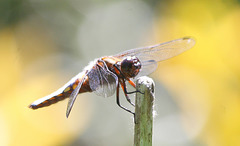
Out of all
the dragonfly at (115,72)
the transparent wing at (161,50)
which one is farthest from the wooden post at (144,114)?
the transparent wing at (161,50)

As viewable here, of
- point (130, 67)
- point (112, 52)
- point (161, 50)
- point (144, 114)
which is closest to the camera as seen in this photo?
point (144, 114)

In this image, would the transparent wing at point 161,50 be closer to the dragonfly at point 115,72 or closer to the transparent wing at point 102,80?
the dragonfly at point 115,72

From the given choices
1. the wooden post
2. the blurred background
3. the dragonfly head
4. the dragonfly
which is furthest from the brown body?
the blurred background

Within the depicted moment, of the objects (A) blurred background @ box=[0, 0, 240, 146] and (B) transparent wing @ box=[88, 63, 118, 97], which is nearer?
(B) transparent wing @ box=[88, 63, 118, 97]

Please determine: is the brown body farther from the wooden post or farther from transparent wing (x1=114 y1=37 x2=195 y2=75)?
the wooden post

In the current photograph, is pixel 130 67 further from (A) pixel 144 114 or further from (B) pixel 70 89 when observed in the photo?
(A) pixel 144 114

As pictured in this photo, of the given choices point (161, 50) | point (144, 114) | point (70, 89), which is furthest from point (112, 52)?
point (144, 114)

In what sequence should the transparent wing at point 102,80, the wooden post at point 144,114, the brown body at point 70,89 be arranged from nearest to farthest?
the wooden post at point 144,114, the transparent wing at point 102,80, the brown body at point 70,89
